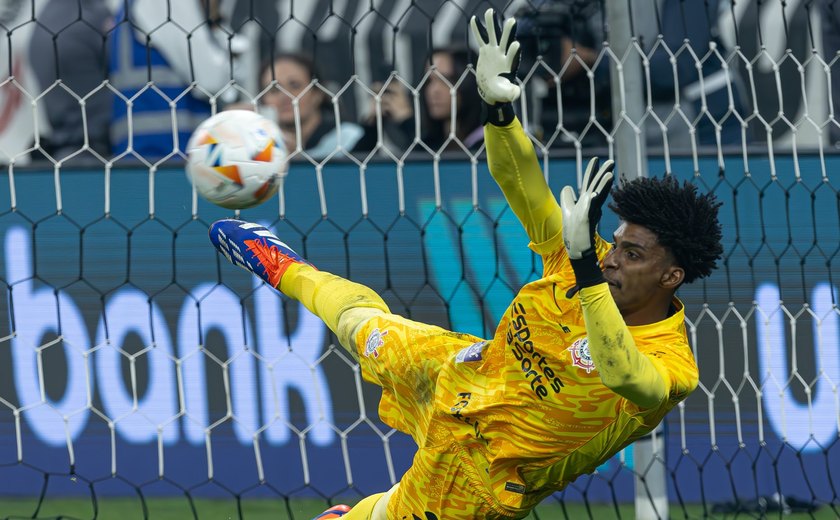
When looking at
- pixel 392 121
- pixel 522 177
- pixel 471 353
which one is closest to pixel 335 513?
pixel 471 353

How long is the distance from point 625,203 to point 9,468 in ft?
9.45

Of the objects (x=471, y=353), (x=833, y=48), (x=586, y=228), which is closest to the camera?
(x=586, y=228)

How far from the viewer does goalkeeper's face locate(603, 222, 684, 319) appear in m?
3.23

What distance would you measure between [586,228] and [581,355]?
48 cm

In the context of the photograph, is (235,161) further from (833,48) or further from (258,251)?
(833,48)

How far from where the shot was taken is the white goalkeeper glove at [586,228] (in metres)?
2.88

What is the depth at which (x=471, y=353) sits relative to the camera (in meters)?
3.50

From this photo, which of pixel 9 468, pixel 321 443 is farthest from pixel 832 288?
pixel 9 468

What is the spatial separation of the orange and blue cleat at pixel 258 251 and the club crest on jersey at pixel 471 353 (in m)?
0.72

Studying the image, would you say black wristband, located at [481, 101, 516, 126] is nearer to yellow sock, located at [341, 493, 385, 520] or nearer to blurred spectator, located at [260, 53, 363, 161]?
yellow sock, located at [341, 493, 385, 520]

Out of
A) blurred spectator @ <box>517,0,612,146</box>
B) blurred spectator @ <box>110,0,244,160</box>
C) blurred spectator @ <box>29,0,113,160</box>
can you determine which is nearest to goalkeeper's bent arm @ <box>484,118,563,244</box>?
blurred spectator @ <box>517,0,612,146</box>

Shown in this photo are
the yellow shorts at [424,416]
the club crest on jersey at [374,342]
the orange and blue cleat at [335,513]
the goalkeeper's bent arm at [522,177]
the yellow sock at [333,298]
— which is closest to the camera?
the goalkeeper's bent arm at [522,177]

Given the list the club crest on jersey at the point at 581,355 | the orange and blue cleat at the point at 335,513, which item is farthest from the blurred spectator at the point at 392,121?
the club crest on jersey at the point at 581,355

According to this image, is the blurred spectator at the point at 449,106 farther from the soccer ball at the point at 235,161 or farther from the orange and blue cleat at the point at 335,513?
the orange and blue cleat at the point at 335,513
